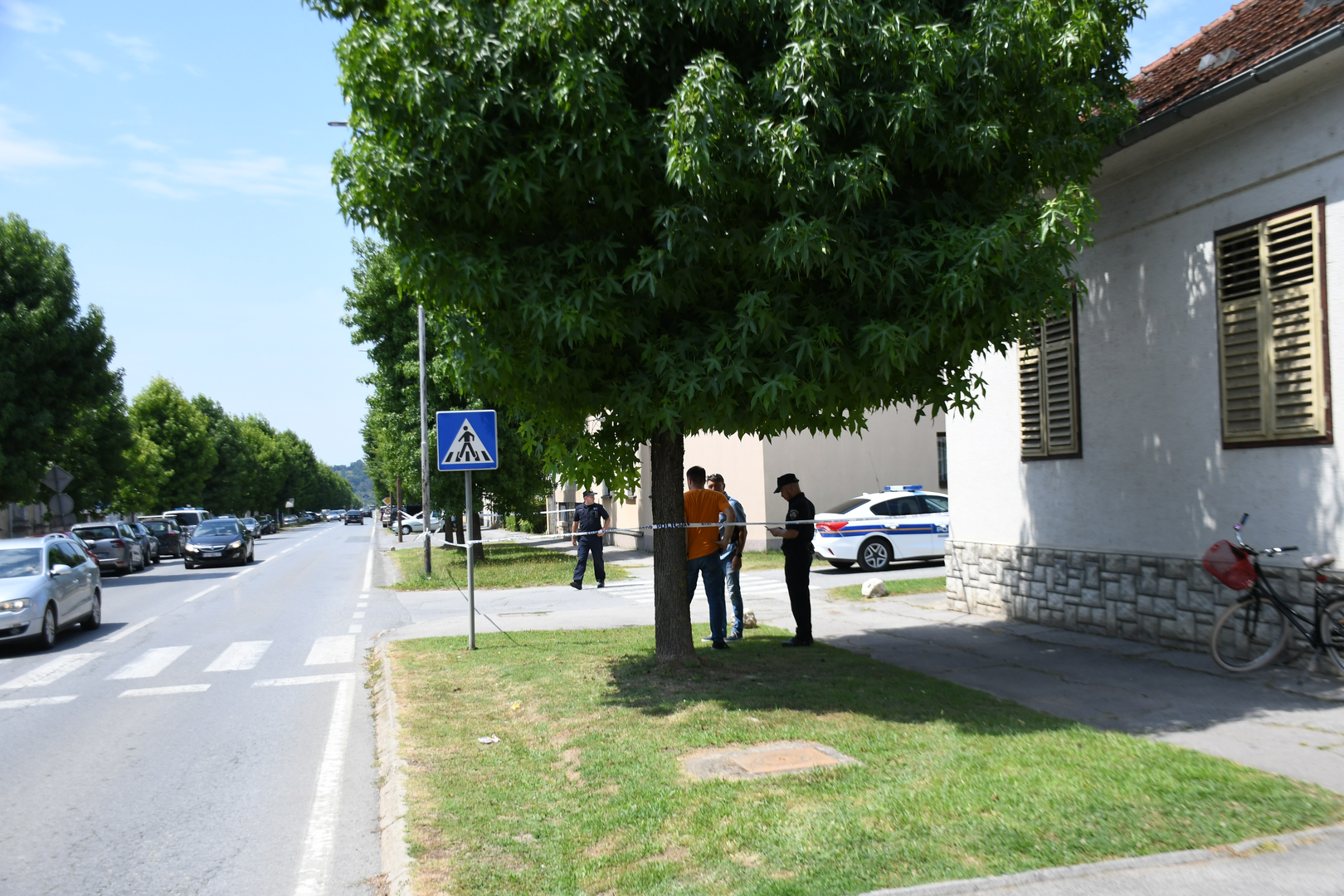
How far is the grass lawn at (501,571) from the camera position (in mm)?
21219

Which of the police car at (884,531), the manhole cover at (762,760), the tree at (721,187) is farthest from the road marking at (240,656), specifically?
the police car at (884,531)

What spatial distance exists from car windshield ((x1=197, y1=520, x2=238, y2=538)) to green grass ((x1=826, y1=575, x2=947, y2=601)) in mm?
23508

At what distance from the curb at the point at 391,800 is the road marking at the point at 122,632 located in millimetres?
7015

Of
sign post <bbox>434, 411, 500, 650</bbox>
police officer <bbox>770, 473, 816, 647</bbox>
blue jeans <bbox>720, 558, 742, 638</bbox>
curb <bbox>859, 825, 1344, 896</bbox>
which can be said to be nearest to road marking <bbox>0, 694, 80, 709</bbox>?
sign post <bbox>434, 411, 500, 650</bbox>

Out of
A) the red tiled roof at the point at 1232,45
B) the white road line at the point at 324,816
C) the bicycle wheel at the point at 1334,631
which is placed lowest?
the white road line at the point at 324,816

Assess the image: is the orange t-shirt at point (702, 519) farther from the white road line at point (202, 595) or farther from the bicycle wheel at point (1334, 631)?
the white road line at point (202, 595)

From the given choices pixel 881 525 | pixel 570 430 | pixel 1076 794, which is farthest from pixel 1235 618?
pixel 881 525

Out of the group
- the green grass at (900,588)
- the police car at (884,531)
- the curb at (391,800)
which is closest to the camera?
the curb at (391,800)

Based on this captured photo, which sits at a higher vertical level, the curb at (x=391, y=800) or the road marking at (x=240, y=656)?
the curb at (x=391, y=800)

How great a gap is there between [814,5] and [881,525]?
14600 millimetres

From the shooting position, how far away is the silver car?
12.5 meters

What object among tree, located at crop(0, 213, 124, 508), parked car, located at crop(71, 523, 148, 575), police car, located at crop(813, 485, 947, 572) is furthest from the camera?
tree, located at crop(0, 213, 124, 508)

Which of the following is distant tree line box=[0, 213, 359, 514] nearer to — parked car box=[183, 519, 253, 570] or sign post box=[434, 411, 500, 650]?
parked car box=[183, 519, 253, 570]

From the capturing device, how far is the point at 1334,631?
732 centimetres
